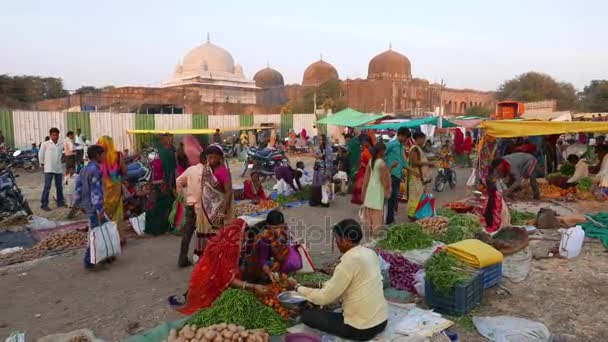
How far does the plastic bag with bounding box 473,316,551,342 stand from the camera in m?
3.63

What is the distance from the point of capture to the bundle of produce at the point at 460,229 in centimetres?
598

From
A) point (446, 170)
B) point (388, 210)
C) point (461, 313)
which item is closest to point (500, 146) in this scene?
point (446, 170)

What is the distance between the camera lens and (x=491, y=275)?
454cm

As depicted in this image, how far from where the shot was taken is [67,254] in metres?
6.05

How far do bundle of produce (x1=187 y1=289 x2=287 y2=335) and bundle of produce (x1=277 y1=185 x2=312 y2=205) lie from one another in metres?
5.49

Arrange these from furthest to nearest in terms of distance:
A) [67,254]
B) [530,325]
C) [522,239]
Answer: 1. [67,254]
2. [522,239]
3. [530,325]

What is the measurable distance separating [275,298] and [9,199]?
5.97 meters

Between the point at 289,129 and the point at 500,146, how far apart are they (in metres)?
16.8

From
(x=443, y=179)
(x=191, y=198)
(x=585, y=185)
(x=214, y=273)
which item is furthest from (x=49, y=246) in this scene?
(x=585, y=185)

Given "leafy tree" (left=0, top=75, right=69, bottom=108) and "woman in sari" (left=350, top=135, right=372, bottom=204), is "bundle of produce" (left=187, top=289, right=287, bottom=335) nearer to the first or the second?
"woman in sari" (left=350, top=135, right=372, bottom=204)

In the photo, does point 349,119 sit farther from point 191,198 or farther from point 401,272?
point 401,272

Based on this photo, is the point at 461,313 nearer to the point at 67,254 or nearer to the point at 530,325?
the point at 530,325

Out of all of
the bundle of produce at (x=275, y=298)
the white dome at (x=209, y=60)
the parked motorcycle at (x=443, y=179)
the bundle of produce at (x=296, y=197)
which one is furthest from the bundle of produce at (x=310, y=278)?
the white dome at (x=209, y=60)

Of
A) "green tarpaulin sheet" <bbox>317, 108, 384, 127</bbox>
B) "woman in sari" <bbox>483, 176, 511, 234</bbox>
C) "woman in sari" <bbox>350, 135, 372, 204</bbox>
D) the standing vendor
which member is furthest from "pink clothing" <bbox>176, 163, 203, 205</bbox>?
"green tarpaulin sheet" <bbox>317, 108, 384, 127</bbox>
